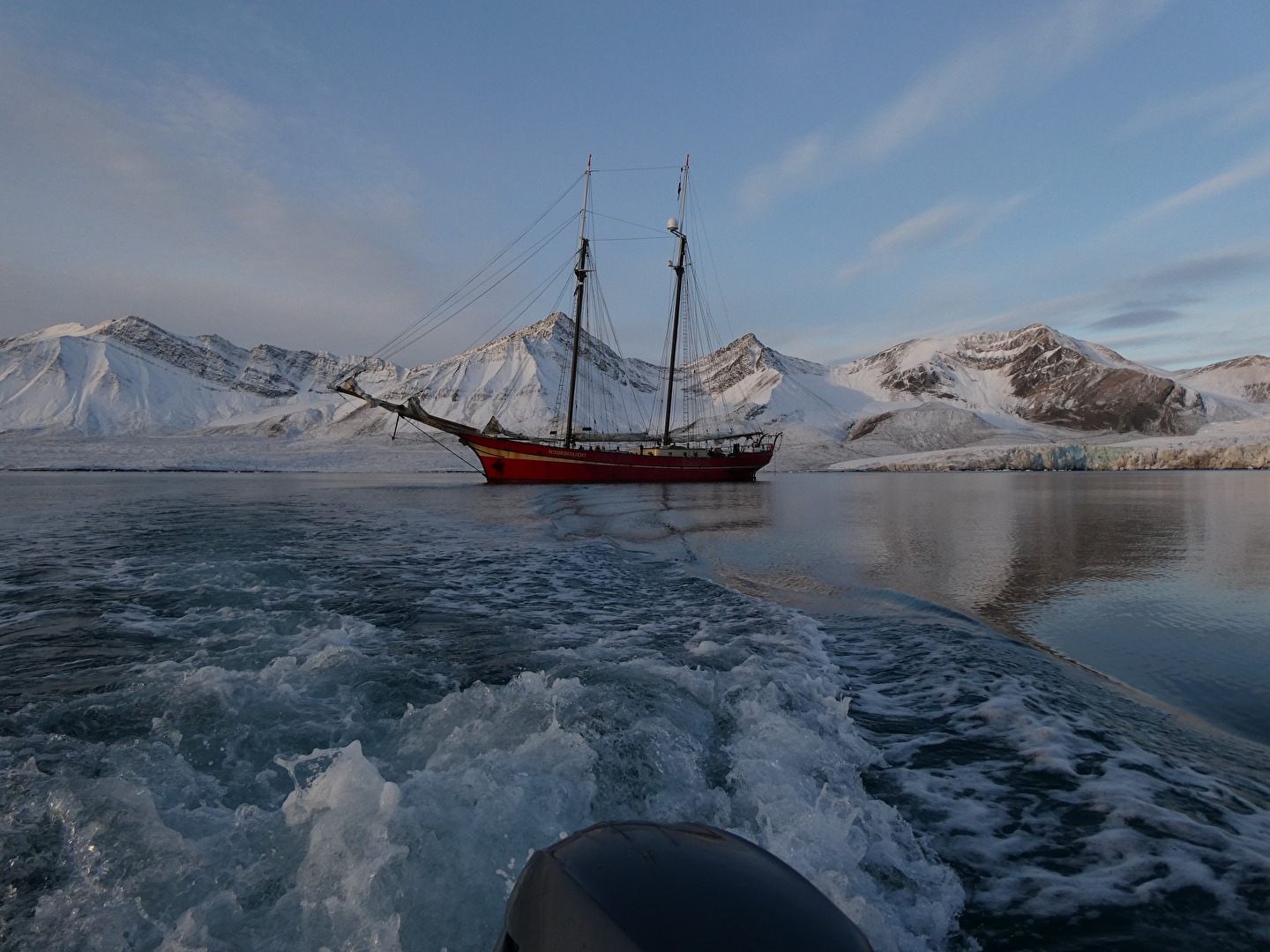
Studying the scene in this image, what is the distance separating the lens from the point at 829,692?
425 centimetres

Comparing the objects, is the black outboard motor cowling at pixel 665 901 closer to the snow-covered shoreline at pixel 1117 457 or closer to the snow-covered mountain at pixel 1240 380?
the snow-covered shoreline at pixel 1117 457

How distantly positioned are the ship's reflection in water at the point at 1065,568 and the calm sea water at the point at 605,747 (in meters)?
0.07

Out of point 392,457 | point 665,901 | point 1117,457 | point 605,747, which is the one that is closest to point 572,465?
point 605,747

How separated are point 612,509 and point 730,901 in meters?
19.7

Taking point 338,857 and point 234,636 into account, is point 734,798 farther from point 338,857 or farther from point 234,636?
point 234,636

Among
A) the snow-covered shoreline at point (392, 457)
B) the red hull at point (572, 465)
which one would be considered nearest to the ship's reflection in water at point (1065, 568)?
the red hull at point (572, 465)

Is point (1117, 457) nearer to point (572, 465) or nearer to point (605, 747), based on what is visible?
point (572, 465)

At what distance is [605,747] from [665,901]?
2.09 metres

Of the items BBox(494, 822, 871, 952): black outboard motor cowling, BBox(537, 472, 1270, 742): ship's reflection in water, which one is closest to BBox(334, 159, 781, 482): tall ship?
BBox(537, 472, 1270, 742): ship's reflection in water

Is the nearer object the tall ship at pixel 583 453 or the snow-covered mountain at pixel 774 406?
the tall ship at pixel 583 453

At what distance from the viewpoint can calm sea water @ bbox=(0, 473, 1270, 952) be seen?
211 centimetres

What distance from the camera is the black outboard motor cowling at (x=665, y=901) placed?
116cm

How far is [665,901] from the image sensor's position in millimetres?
1229

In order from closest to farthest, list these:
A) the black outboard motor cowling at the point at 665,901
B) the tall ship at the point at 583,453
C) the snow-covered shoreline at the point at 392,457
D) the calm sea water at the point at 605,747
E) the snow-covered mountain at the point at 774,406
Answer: the black outboard motor cowling at the point at 665,901 → the calm sea water at the point at 605,747 → the tall ship at the point at 583,453 → the snow-covered shoreline at the point at 392,457 → the snow-covered mountain at the point at 774,406
